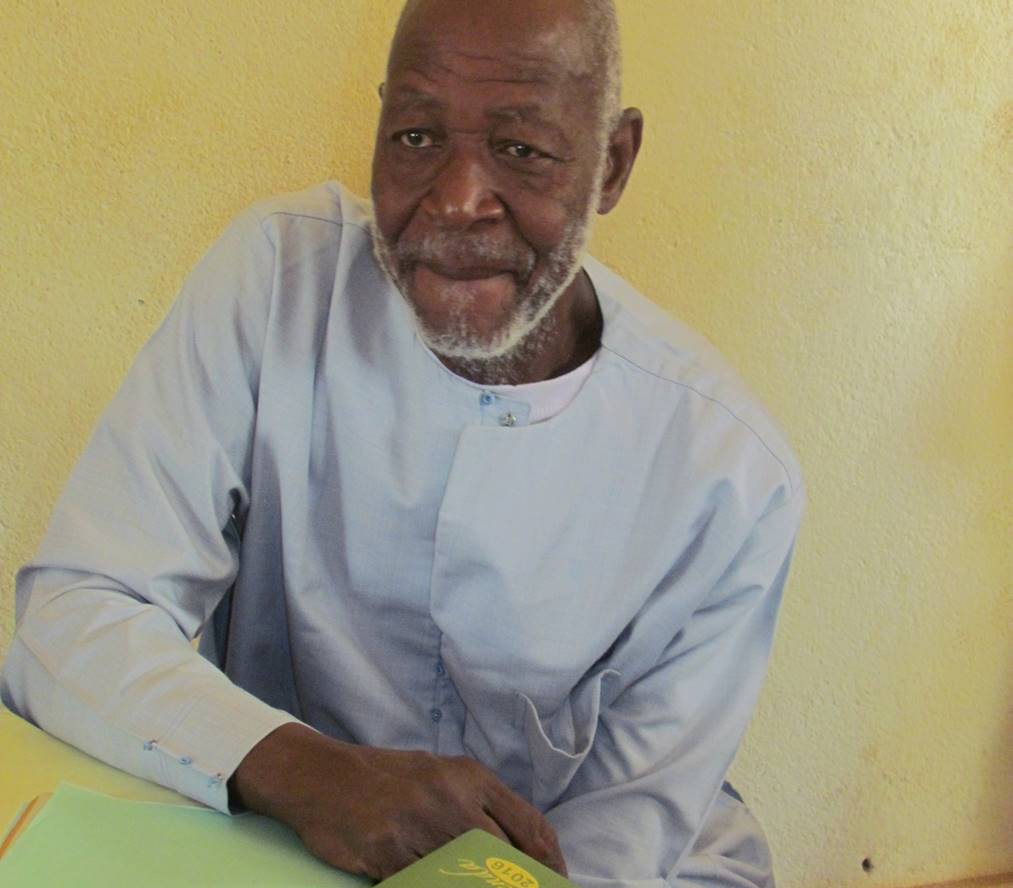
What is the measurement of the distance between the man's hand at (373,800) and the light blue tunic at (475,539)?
0.31m

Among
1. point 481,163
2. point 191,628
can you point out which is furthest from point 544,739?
point 481,163

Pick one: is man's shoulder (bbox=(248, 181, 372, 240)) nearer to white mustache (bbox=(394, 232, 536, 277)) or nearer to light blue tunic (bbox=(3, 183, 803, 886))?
light blue tunic (bbox=(3, 183, 803, 886))

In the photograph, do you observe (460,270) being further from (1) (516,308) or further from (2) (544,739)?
(2) (544,739)

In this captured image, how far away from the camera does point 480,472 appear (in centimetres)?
163

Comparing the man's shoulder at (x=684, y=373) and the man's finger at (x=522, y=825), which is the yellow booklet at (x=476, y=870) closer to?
the man's finger at (x=522, y=825)

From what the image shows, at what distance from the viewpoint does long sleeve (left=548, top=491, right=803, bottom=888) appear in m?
1.59

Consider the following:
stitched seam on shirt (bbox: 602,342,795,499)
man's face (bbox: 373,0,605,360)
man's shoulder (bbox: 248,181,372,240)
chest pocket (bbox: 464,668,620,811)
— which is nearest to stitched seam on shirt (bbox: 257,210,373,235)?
man's shoulder (bbox: 248,181,372,240)

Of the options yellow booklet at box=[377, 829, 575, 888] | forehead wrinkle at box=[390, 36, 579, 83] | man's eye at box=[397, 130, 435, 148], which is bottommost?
yellow booklet at box=[377, 829, 575, 888]

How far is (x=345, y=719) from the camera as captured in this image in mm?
1677

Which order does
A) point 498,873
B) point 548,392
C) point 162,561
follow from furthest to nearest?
point 548,392, point 162,561, point 498,873

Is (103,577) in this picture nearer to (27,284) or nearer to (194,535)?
(194,535)

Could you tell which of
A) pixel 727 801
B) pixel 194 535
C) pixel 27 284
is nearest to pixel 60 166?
pixel 27 284

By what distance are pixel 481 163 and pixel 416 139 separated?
0.28 feet

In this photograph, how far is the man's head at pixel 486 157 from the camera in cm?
153
